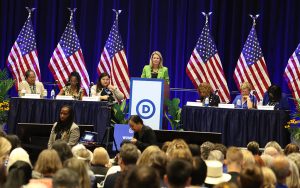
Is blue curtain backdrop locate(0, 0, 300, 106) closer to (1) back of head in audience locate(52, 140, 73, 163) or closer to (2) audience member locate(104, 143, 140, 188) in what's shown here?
(1) back of head in audience locate(52, 140, 73, 163)

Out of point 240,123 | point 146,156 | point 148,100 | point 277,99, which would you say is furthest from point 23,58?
point 146,156

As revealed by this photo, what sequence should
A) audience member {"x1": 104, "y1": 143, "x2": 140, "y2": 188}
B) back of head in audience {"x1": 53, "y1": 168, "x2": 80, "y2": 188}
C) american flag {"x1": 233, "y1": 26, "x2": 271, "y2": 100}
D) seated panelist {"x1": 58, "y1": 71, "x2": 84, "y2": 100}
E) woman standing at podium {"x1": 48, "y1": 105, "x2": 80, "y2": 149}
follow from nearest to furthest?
back of head in audience {"x1": 53, "y1": 168, "x2": 80, "y2": 188}, audience member {"x1": 104, "y1": 143, "x2": 140, "y2": 188}, woman standing at podium {"x1": 48, "y1": 105, "x2": 80, "y2": 149}, seated panelist {"x1": 58, "y1": 71, "x2": 84, "y2": 100}, american flag {"x1": 233, "y1": 26, "x2": 271, "y2": 100}

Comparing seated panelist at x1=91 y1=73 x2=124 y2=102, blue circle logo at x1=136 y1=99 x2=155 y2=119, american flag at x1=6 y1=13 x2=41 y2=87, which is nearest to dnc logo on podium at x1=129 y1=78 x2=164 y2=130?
blue circle logo at x1=136 y1=99 x2=155 y2=119

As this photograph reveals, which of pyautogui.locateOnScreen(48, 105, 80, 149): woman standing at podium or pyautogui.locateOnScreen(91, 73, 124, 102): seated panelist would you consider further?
pyautogui.locateOnScreen(91, 73, 124, 102): seated panelist

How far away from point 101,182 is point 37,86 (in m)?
6.74

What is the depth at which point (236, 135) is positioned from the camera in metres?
12.7

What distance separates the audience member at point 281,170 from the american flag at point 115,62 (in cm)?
981

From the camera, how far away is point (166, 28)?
17578mm

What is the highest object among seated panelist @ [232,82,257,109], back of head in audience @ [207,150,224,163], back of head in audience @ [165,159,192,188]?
seated panelist @ [232,82,257,109]

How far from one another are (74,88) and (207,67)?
12.7 feet

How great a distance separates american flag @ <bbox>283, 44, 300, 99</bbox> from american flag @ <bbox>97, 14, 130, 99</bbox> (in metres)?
3.73

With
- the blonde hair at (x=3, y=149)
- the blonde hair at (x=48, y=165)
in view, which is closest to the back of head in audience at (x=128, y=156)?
the blonde hair at (x=48, y=165)

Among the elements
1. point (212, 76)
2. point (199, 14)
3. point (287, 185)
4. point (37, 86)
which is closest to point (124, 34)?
point (199, 14)

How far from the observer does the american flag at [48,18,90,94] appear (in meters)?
15.8
